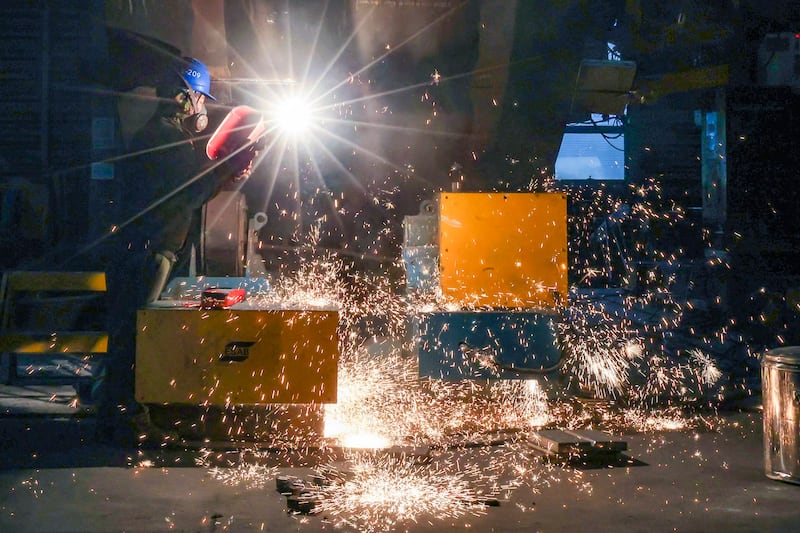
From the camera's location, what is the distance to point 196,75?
4.29 m

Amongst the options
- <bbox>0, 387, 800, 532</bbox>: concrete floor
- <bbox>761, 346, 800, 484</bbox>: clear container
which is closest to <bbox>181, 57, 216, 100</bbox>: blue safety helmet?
<bbox>0, 387, 800, 532</bbox>: concrete floor

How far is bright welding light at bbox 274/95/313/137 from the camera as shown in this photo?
4434 millimetres

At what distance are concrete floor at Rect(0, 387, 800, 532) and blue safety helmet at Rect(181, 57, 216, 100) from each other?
199 cm

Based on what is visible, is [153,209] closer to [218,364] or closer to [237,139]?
[237,139]

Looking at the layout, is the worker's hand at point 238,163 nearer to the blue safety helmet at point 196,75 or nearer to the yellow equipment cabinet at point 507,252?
the blue safety helmet at point 196,75

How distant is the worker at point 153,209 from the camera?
166 inches

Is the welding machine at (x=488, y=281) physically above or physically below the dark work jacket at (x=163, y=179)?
below

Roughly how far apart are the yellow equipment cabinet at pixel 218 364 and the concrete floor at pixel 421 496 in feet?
1.08

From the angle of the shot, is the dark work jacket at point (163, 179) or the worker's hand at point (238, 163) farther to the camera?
the worker's hand at point (238, 163)

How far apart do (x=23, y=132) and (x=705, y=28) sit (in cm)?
753

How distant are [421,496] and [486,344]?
4.49 ft

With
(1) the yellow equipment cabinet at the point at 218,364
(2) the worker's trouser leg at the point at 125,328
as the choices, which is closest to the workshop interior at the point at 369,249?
(1) the yellow equipment cabinet at the point at 218,364

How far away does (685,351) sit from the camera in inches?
307

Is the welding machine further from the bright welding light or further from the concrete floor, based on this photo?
the bright welding light
